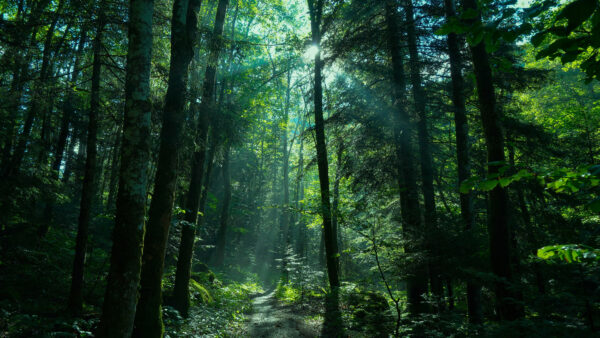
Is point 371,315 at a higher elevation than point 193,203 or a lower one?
lower

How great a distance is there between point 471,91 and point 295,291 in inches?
474

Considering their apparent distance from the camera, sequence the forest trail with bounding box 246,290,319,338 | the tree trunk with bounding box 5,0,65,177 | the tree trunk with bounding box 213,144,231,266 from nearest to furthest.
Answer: the tree trunk with bounding box 5,0,65,177 → the forest trail with bounding box 246,290,319,338 → the tree trunk with bounding box 213,144,231,266

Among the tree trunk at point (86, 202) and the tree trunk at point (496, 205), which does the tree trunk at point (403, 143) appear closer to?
the tree trunk at point (496, 205)

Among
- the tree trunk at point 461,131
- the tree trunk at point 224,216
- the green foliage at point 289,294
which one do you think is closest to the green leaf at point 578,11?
the tree trunk at point 461,131

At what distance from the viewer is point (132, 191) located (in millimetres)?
4254

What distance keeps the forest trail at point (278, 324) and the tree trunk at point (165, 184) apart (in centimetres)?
392

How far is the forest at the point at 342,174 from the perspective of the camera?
3.74 meters

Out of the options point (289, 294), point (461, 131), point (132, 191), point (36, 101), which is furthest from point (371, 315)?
point (36, 101)

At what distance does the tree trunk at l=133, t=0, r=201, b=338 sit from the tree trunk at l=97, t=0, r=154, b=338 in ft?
2.88

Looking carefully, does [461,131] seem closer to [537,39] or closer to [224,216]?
[537,39]

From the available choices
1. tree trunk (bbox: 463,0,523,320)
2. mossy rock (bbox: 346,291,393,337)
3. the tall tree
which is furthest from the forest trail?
tree trunk (bbox: 463,0,523,320)

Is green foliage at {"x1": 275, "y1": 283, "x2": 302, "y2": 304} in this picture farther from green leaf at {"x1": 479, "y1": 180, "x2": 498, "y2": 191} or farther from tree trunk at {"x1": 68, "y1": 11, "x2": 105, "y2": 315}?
green leaf at {"x1": 479, "y1": 180, "x2": 498, "y2": 191}

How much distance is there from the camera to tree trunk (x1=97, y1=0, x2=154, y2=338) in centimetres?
403

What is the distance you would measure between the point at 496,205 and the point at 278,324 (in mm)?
7171
